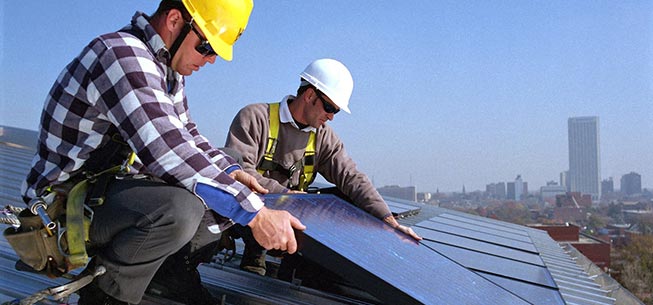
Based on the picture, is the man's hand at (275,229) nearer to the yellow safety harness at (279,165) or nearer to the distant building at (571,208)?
the yellow safety harness at (279,165)

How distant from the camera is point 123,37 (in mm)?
2891

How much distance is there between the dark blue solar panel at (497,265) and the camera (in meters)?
4.43

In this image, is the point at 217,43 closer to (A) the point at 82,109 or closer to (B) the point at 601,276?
(A) the point at 82,109

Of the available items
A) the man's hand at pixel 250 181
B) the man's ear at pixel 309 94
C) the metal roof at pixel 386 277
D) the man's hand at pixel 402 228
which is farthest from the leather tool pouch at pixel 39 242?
the man's ear at pixel 309 94

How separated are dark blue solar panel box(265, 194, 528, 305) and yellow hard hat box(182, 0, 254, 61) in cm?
96

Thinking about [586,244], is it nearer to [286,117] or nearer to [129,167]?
[286,117]

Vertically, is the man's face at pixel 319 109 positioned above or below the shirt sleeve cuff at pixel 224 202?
above

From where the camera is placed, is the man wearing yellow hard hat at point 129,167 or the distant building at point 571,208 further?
the distant building at point 571,208

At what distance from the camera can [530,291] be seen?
390 cm

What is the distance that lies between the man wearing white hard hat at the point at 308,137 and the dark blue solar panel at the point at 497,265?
727 mm

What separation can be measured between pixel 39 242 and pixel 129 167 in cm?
58

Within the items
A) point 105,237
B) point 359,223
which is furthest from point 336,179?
point 105,237

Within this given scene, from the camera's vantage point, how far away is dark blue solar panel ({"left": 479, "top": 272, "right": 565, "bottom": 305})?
3.63 meters

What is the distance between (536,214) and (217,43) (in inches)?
2507
